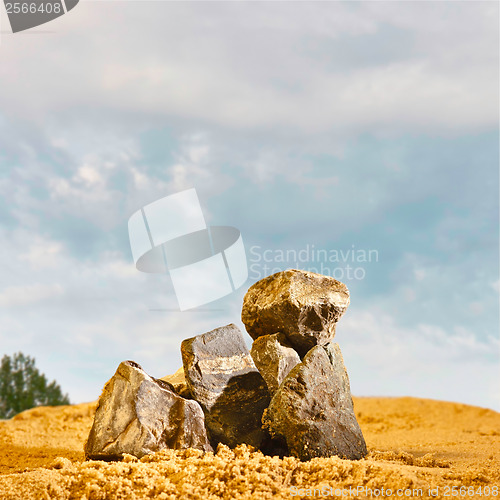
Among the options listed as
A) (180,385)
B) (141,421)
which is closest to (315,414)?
(180,385)

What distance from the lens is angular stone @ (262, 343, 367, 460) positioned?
486 centimetres

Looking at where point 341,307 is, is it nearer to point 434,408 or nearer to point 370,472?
point 370,472

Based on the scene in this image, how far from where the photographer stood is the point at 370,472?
4273 millimetres

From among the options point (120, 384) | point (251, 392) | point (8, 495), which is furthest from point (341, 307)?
point (8, 495)

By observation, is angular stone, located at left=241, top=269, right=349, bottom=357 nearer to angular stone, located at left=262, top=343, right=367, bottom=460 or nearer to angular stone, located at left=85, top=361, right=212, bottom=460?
angular stone, located at left=262, top=343, right=367, bottom=460

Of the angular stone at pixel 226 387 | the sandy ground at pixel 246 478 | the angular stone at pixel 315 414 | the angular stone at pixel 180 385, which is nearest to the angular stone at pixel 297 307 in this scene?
the angular stone at pixel 315 414

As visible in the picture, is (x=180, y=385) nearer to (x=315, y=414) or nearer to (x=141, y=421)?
(x=141, y=421)

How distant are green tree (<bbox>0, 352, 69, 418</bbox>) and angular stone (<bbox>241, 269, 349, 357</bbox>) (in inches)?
355

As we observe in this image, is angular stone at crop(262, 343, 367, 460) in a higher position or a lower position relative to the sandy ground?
higher

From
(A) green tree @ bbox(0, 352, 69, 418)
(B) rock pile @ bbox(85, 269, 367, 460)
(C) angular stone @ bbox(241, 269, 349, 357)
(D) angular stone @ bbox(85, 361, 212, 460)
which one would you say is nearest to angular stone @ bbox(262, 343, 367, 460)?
(B) rock pile @ bbox(85, 269, 367, 460)

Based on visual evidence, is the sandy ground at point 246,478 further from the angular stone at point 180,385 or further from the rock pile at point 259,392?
the angular stone at point 180,385

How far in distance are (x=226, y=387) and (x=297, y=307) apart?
114cm

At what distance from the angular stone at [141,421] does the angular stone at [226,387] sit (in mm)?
174

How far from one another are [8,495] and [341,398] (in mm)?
3163
